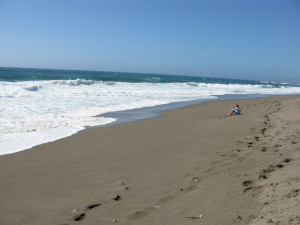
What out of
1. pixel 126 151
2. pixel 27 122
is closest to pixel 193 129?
pixel 126 151

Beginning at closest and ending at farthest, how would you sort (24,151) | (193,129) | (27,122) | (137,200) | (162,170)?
(137,200) < (162,170) < (24,151) < (193,129) < (27,122)

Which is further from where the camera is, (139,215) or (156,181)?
(156,181)

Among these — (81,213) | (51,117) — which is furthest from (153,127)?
(81,213)

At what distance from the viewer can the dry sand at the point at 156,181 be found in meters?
2.77

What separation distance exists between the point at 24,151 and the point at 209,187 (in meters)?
3.67

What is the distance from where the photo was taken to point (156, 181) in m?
3.75

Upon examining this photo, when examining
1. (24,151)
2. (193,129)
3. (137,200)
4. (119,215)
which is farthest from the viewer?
(193,129)

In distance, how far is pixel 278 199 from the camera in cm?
272

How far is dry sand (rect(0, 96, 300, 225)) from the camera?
9.09 feet

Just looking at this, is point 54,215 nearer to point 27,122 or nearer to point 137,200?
point 137,200

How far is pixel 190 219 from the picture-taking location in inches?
105

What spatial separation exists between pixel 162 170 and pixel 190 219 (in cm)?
155

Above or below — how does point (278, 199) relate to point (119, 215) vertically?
above

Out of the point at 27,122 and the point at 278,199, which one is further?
the point at 27,122
